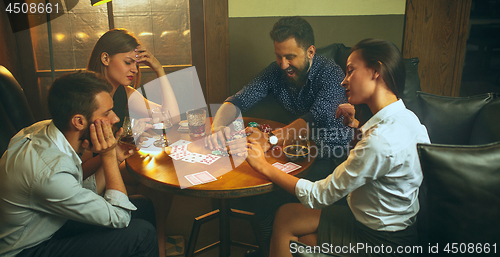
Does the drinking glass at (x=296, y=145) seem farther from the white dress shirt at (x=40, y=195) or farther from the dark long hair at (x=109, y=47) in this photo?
the dark long hair at (x=109, y=47)

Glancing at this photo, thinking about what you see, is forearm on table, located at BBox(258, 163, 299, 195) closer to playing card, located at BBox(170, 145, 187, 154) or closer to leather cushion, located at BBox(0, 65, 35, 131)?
playing card, located at BBox(170, 145, 187, 154)

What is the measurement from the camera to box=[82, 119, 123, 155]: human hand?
1.23m

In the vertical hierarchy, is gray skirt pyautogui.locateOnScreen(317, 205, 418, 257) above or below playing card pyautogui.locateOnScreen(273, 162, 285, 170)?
below

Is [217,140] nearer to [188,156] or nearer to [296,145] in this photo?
[188,156]

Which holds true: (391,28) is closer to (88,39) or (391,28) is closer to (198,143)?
(198,143)

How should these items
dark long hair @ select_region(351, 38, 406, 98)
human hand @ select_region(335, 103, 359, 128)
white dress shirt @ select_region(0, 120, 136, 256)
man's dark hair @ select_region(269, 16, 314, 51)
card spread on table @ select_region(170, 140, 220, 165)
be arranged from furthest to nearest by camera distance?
man's dark hair @ select_region(269, 16, 314, 51)
human hand @ select_region(335, 103, 359, 128)
card spread on table @ select_region(170, 140, 220, 165)
dark long hair @ select_region(351, 38, 406, 98)
white dress shirt @ select_region(0, 120, 136, 256)

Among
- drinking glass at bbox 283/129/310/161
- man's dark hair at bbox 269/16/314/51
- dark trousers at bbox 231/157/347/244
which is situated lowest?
dark trousers at bbox 231/157/347/244

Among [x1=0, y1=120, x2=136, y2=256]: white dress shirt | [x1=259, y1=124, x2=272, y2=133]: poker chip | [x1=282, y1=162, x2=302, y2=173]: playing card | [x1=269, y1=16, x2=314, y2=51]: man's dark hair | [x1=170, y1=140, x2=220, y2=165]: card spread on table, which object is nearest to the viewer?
[x1=0, y1=120, x2=136, y2=256]: white dress shirt

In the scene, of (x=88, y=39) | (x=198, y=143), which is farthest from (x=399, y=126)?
(x=88, y=39)

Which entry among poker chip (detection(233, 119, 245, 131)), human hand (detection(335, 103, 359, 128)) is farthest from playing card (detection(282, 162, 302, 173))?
poker chip (detection(233, 119, 245, 131))

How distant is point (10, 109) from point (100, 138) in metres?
0.80

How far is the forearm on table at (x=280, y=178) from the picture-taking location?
123 centimetres

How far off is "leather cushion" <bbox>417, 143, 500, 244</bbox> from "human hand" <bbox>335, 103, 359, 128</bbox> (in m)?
0.89

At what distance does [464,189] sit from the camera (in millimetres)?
800
